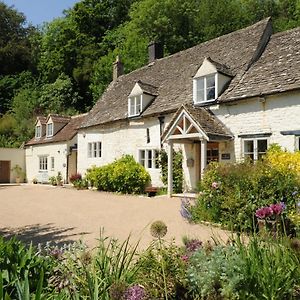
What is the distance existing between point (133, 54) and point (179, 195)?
1009 inches

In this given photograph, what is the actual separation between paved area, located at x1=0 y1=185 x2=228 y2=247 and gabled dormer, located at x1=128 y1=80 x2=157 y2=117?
293 inches

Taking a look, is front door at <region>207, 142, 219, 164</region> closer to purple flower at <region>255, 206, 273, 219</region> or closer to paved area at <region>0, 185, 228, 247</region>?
paved area at <region>0, 185, 228, 247</region>

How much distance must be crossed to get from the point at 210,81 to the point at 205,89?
1.41 ft

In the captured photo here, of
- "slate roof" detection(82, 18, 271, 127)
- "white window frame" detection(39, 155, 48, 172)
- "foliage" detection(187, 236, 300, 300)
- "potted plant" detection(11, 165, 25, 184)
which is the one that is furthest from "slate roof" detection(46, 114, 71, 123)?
"foliage" detection(187, 236, 300, 300)

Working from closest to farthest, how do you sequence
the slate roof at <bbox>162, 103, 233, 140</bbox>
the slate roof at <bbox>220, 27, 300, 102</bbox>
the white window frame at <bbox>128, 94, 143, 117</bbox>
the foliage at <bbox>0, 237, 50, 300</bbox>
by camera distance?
the foliage at <bbox>0, 237, 50, 300</bbox> < the slate roof at <bbox>220, 27, 300, 102</bbox> < the slate roof at <bbox>162, 103, 233, 140</bbox> < the white window frame at <bbox>128, 94, 143, 117</bbox>

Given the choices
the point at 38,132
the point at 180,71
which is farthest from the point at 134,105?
the point at 38,132

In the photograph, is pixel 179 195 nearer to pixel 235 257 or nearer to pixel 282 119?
pixel 282 119

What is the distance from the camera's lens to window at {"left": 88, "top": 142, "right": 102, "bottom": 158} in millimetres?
23562

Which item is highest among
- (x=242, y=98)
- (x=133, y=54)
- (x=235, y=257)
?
(x=133, y=54)

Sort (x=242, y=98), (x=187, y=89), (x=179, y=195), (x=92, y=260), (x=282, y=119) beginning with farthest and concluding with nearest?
1. (x=187, y=89)
2. (x=179, y=195)
3. (x=242, y=98)
4. (x=282, y=119)
5. (x=92, y=260)

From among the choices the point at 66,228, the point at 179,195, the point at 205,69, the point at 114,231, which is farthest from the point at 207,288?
the point at 205,69

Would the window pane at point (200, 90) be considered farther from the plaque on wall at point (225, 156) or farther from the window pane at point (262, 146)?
the window pane at point (262, 146)

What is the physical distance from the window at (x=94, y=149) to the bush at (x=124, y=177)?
3693 millimetres

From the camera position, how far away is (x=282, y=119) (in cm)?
1358
